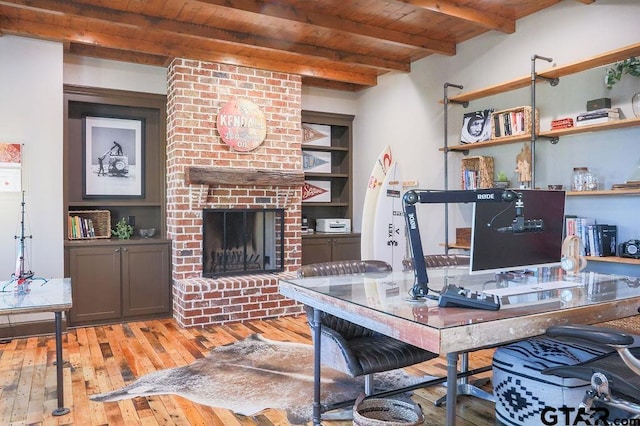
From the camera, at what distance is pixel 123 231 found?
16.4 feet

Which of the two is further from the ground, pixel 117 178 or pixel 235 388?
pixel 117 178

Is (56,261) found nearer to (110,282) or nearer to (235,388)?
(110,282)

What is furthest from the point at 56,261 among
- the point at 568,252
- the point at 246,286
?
the point at 568,252

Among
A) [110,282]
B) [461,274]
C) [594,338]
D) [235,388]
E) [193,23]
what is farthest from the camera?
[110,282]

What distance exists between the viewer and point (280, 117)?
17.2ft

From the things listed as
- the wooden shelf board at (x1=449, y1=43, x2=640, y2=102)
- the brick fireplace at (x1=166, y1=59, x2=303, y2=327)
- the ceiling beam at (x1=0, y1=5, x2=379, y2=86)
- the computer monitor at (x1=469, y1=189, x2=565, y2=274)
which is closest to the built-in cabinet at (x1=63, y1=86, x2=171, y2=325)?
the brick fireplace at (x1=166, y1=59, x2=303, y2=327)

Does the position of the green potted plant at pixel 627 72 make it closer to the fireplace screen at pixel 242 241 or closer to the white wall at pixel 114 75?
the fireplace screen at pixel 242 241

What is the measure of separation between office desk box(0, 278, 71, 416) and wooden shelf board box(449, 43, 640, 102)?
11.8 feet

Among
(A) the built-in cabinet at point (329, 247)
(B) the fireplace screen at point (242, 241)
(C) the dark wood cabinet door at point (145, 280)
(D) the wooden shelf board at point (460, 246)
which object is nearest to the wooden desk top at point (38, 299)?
(C) the dark wood cabinet door at point (145, 280)

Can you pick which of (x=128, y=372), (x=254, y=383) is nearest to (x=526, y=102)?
(x=254, y=383)

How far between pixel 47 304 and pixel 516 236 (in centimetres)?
246

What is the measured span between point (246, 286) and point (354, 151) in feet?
8.23

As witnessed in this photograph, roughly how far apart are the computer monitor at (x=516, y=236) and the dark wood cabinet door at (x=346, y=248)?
3.57 metres

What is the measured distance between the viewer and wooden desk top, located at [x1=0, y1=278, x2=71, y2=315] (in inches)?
100.0
